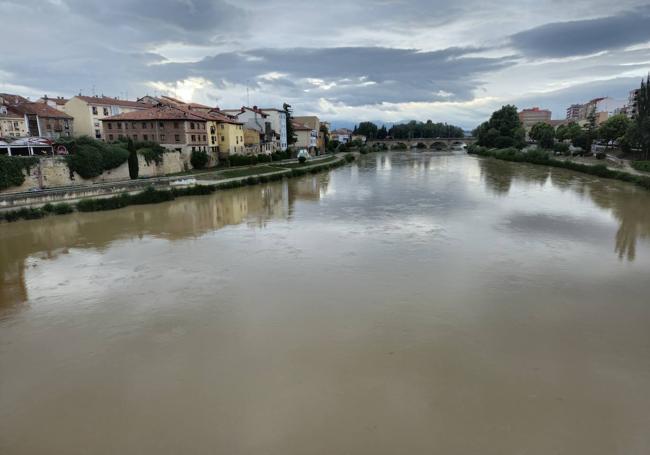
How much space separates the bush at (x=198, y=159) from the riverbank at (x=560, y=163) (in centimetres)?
2958

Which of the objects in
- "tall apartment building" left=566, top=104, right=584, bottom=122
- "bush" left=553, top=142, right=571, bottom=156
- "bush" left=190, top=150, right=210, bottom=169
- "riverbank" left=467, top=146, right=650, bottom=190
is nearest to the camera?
"riverbank" left=467, top=146, right=650, bottom=190

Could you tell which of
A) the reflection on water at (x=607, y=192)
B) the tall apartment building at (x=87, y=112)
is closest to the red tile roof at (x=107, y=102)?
the tall apartment building at (x=87, y=112)

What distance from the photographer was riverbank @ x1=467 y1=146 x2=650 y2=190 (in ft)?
92.9

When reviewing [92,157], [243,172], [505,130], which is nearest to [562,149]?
[505,130]

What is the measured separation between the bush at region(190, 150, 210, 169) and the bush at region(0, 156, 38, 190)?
1201cm

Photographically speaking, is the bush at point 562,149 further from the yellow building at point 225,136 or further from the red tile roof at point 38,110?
the red tile roof at point 38,110

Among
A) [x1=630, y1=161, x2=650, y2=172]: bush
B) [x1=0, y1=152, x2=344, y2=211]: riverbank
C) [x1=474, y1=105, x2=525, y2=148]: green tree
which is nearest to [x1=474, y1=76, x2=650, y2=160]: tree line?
[x1=474, y1=105, x2=525, y2=148]: green tree

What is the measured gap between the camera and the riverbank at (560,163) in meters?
28.3

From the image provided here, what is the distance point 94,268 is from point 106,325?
429 centimetres

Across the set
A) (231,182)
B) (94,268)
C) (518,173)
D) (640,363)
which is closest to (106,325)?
(94,268)

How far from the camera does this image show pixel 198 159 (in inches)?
1246

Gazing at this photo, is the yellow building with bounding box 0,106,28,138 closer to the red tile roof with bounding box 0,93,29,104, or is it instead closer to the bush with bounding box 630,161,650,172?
the red tile roof with bounding box 0,93,29,104

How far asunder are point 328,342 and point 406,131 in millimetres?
103670

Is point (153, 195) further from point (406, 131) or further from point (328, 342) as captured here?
point (406, 131)
